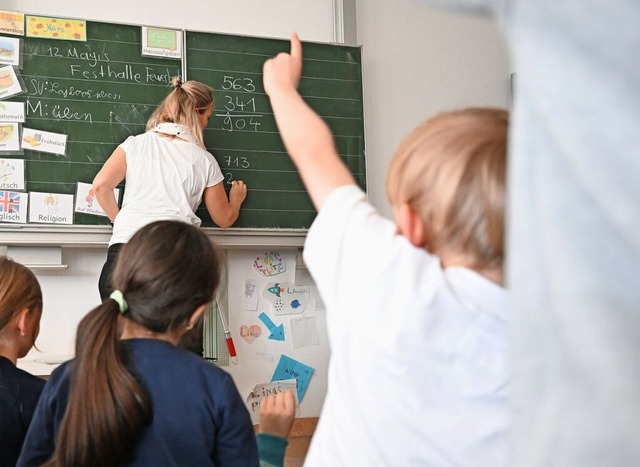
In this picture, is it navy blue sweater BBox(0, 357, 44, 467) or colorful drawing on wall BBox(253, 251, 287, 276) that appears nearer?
navy blue sweater BBox(0, 357, 44, 467)

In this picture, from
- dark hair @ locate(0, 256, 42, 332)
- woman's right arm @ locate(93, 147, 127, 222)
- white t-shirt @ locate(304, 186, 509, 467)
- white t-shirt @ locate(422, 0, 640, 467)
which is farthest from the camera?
woman's right arm @ locate(93, 147, 127, 222)

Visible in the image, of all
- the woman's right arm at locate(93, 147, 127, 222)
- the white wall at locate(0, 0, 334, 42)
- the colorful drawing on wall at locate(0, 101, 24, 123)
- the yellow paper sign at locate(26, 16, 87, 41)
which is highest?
the white wall at locate(0, 0, 334, 42)

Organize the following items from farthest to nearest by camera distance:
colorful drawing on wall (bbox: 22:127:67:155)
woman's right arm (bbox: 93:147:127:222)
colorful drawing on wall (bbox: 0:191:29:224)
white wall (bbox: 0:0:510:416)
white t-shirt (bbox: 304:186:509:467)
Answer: white wall (bbox: 0:0:510:416) < colorful drawing on wall (bbox: 22:127:67:155) < colorful drawing on wall (bbox: 0:191:29:224) < woman's right arm (bbox: 93:147:127:222) < white t-shirt (bbox: 304:186:509:467)

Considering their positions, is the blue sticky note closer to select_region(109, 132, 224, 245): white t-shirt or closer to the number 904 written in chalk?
select_region(109, 132, 224, 245): white t-shirt

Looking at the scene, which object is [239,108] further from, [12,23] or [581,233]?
[581,233]

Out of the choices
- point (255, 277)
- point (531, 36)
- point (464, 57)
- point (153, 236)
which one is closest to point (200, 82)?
point (255, 277)

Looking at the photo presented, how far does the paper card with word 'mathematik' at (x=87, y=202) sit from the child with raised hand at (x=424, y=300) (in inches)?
123

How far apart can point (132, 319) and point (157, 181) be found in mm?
1968

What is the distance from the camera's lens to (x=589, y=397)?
0.40m

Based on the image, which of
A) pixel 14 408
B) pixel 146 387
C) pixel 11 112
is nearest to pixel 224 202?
pixel 11 112

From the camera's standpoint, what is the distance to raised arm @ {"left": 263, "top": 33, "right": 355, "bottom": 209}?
843mm

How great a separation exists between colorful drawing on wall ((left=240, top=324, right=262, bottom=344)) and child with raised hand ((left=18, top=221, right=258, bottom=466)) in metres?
2.66

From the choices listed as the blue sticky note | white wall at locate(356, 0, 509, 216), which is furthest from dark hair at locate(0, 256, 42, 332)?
white wall at locate(356, 0, 509, 216)

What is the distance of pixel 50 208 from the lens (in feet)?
12.3
